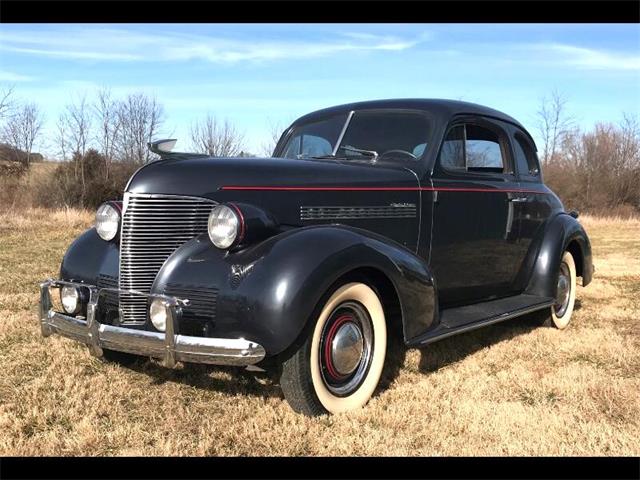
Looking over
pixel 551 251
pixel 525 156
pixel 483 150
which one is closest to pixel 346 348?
pixel 483 150

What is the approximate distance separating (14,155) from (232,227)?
90.1ft

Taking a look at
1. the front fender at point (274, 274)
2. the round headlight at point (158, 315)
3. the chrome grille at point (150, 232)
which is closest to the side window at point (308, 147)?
the front fender at point (274, 274)

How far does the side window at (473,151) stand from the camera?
14.8ft

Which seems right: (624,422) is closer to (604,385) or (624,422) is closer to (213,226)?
(604,385)

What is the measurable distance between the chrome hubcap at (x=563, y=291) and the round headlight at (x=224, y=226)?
12.4ft

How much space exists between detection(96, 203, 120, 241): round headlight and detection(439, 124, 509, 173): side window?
2386 millimetres

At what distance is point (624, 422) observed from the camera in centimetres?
324

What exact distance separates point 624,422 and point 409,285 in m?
1.42

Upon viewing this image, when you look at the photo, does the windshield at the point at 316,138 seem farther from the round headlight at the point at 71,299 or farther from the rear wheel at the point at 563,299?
the rear wheel at the point at 563,299

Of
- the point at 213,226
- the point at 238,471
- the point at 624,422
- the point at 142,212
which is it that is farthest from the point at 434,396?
the point at 142,212

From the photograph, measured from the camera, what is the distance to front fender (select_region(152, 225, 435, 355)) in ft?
9.56

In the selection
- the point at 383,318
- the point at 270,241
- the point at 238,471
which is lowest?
the point at 238,471

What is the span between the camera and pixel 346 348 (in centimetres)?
333

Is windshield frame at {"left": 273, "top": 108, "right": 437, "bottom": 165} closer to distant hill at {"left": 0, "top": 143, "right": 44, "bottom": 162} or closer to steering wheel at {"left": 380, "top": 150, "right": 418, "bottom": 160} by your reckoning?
steering wheel at {"left": 380, "top": 150, "right": 418, "bottom": 160}
